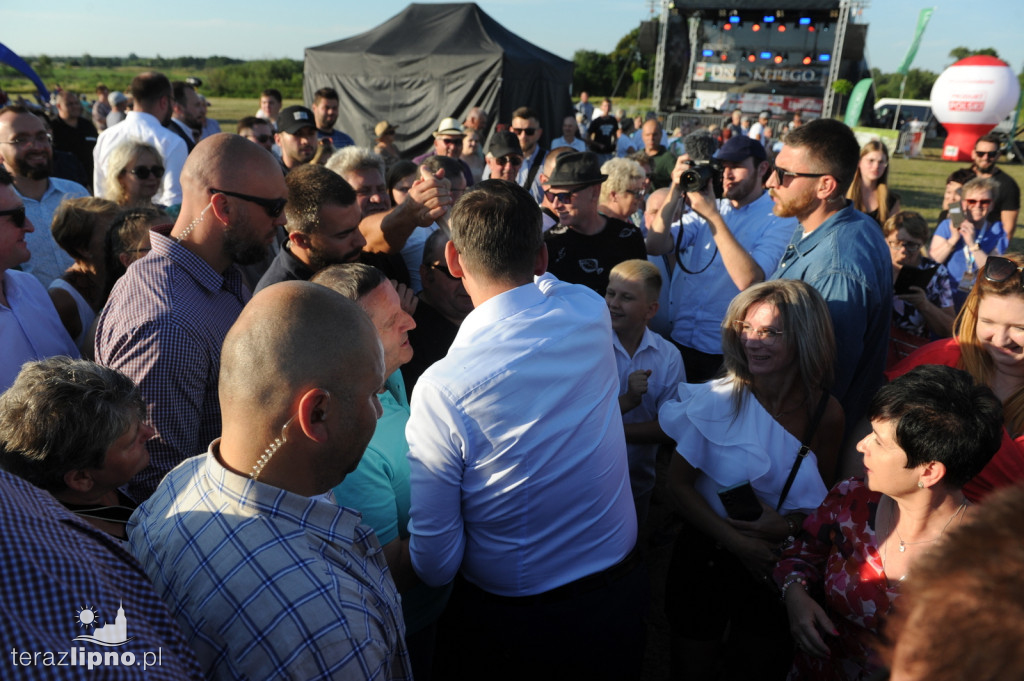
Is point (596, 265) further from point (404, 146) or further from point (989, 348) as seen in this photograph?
point (404, 146)

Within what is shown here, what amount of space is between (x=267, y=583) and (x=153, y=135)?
4.98 metres

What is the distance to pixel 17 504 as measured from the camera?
836 mm

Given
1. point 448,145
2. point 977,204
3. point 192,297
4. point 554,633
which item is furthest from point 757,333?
point 448,145

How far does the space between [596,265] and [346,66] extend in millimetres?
11213

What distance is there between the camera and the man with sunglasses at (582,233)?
3.82 m

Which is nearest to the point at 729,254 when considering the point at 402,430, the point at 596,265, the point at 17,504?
the point at 596,265

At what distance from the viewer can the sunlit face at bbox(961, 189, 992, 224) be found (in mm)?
5172

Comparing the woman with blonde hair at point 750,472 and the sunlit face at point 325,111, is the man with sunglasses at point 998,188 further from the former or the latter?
the sunlit face at point 325,111

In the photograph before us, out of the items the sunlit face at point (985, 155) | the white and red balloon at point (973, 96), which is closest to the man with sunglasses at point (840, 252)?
the sunlit face at point (985, 155)

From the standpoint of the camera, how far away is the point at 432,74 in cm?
1241

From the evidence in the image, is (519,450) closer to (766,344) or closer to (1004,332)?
(766,344)

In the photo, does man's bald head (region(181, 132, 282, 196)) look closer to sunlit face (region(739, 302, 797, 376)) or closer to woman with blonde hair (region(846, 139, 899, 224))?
sunlit face (region(739, 302, 797, 376))

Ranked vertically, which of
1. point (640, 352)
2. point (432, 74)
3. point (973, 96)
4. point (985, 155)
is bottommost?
point (640, 352)

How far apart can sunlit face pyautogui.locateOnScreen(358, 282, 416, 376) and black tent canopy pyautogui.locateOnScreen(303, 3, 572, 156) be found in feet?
35.7
